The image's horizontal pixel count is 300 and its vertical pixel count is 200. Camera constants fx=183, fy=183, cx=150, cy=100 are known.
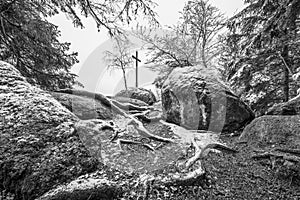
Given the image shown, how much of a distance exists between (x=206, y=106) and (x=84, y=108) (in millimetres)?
2809

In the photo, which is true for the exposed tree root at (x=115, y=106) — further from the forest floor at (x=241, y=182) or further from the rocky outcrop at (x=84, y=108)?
the forest floor at (x=241, y=182)

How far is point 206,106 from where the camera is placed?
3994mm

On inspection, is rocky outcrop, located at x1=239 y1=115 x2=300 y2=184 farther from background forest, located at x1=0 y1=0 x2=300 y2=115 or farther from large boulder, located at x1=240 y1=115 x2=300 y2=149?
background forest, located at x1=0 y1=0 x2=300 y2=115

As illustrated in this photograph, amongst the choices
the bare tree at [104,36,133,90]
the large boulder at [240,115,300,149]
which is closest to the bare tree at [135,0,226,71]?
the large boulder at [240,115,300,149]

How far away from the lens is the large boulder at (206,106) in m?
3.99

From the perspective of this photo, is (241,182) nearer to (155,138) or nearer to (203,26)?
(155,138)

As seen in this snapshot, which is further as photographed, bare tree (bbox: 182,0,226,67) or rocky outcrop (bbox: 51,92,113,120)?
bare tree (bbox: 182,0,226,67)

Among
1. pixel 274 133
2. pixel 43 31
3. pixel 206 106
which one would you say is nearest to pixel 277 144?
pixel 274 133

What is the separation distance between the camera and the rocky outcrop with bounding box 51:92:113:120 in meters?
4.25

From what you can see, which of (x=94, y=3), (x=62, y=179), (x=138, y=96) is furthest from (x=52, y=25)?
(x=62, y=179)

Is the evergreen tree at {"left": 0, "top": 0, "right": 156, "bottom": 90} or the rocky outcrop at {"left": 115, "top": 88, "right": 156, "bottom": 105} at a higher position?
the evergreen tree at {"left": 0, "top": 0, "right": 156, "bottom": 90}

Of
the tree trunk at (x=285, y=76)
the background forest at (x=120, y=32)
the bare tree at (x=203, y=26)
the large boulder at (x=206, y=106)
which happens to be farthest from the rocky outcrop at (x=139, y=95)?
the tree trunk at (x=285, y=76)

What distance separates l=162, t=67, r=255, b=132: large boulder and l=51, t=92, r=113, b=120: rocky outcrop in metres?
1.65

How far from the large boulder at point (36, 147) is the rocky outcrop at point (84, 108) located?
1525 mm
